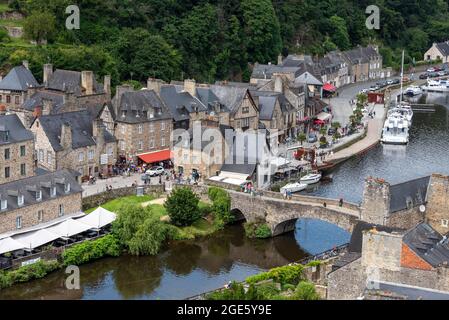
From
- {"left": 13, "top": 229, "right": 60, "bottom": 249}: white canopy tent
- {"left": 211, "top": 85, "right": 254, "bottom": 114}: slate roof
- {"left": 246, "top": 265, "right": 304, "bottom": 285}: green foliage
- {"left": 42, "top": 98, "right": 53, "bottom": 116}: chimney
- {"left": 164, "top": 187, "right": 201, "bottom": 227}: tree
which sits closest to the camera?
{"left": 246, "top": 265, "right": 304, "bottom": 285}: green foliage

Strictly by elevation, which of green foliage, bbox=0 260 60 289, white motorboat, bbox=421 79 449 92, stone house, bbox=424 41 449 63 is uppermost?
stone house, bbox=424 41 449 63

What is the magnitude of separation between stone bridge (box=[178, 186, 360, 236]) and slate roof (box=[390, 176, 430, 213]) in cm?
284

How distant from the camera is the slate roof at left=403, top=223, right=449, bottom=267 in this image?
3328cm

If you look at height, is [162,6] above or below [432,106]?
above

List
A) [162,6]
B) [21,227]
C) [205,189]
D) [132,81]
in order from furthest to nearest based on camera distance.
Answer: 1. [162,6]
2. [132,81]
3. [205,189]
4. [21,227]

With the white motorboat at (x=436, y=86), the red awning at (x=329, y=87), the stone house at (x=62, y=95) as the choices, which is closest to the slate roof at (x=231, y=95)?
the stone house at (x=62, y=95)

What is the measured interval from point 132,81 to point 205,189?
89.5 ft

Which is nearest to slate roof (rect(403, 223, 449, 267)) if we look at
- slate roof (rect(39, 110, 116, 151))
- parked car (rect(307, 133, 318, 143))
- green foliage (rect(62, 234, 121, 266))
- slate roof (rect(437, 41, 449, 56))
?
green foliage (rect(62, 234, 121, 266))

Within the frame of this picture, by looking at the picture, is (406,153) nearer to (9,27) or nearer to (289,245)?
(289,245)

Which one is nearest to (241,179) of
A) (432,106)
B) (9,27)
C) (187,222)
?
(187,222)

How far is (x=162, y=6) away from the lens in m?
90.1

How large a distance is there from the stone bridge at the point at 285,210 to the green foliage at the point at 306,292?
9.86m

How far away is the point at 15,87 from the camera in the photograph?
209 ft

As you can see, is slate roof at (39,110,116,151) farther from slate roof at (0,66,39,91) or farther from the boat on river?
the boat on river
